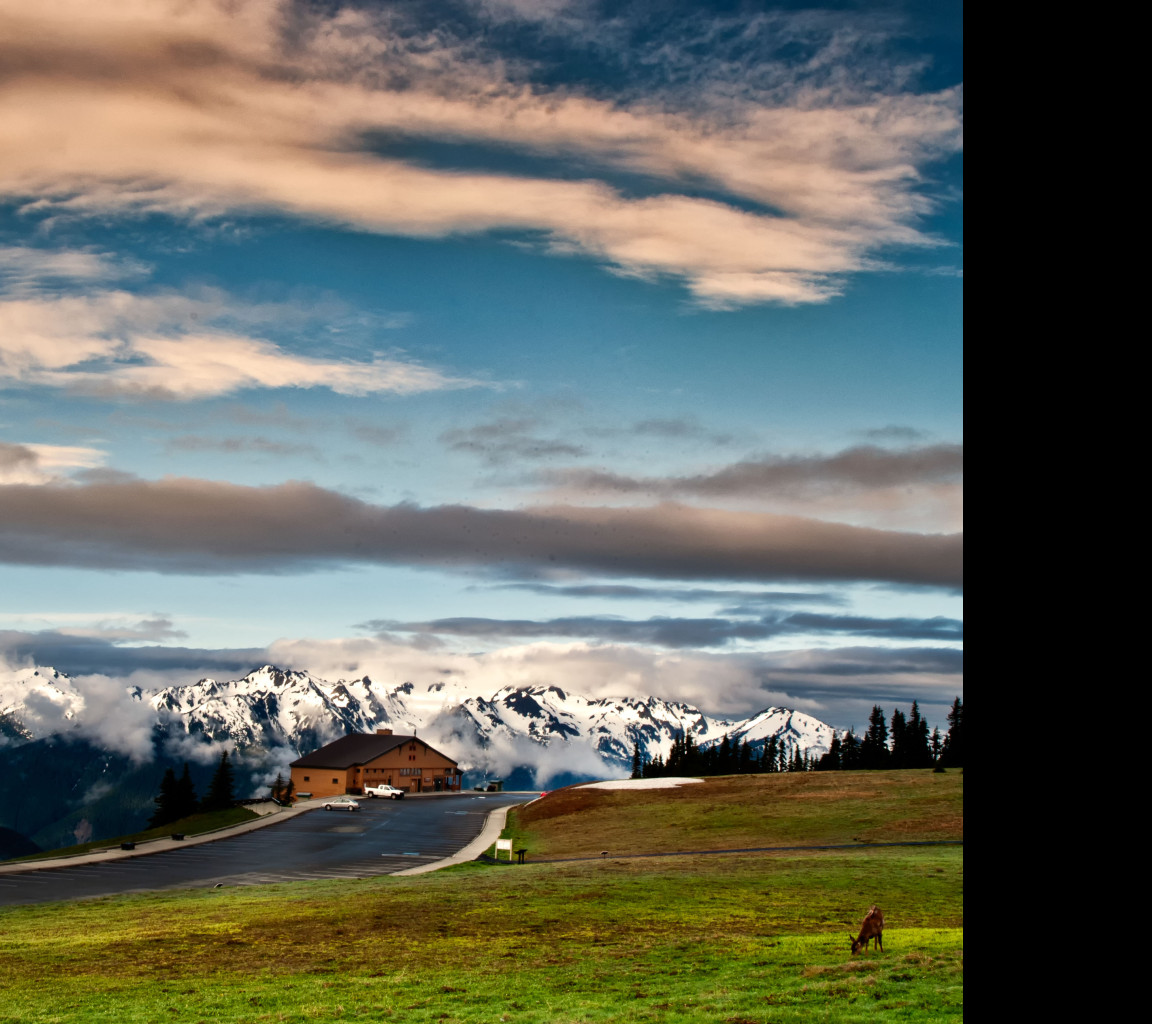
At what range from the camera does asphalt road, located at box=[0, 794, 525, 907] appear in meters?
37.0

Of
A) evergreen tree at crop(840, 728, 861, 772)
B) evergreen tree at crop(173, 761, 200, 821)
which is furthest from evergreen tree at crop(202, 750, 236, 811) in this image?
evergreen tree at crop(840, 728, 861, 772)

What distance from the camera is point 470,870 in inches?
1523

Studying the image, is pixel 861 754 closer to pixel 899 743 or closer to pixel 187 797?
pixel 899 743

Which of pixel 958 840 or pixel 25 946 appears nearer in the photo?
pixel 25 946

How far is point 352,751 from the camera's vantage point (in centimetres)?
12031

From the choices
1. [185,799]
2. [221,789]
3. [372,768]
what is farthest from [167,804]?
[372,768]

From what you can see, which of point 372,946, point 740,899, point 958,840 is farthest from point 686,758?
point 372,946

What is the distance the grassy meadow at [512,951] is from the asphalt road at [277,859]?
4023mm

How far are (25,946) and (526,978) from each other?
13600 millimetres

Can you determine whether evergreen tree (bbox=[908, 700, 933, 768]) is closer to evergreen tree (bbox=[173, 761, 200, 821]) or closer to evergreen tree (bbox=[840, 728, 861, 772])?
evergreen tree (bbox=[840, 728, 861, 772])

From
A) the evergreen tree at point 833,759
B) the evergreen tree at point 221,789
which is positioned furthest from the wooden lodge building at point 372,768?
the evergreen tree at point 833,759
